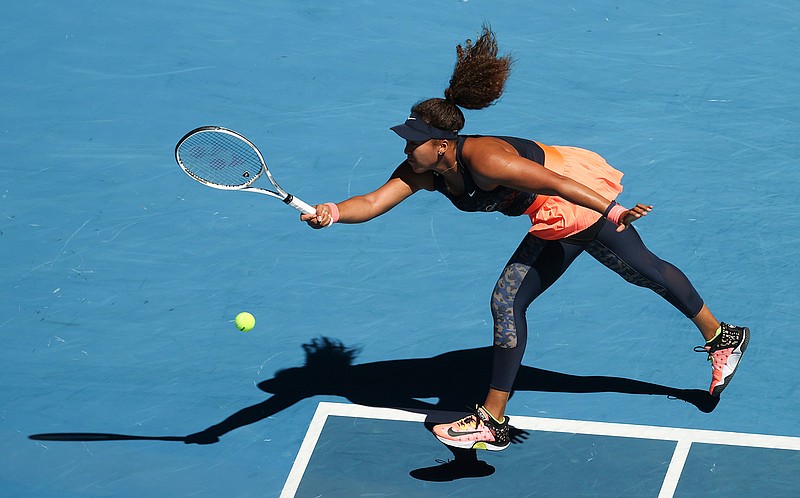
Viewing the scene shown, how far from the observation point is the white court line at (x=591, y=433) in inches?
257

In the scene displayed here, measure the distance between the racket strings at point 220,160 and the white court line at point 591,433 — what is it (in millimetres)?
1454

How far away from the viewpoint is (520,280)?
6348 millimetres

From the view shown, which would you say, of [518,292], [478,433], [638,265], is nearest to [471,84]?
[518,292]

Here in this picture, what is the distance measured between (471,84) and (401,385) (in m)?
2.04

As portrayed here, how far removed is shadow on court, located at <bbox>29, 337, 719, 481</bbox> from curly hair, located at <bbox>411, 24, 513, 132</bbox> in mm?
1789

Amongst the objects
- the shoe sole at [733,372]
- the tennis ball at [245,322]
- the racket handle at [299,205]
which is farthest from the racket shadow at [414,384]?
the racket handle at [299,205]

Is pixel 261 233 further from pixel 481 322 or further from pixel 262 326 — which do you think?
pixel 481 322

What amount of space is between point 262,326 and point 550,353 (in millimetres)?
1797

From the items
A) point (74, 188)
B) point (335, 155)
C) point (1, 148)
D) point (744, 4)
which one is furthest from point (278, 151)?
point (744, 4)

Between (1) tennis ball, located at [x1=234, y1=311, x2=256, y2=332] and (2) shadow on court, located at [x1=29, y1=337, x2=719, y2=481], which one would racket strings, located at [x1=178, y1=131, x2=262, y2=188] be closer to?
(1) tennis ball, located at [x1=234, y1=311, x2=256, y2=332]

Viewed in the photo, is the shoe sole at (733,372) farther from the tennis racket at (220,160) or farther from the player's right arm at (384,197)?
the tennis racket at (220,160)

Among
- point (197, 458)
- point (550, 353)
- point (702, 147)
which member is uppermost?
point (702, 147)

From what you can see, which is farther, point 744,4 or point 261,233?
point 744,4

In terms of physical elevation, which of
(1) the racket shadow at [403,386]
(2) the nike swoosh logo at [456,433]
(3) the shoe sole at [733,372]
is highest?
(3) the shoe sole at [733,372]
